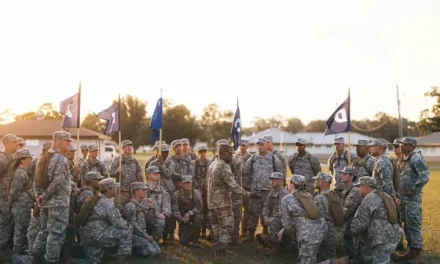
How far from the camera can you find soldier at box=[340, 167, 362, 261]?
8516 millimetres

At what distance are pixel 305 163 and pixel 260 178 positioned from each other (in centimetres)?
125

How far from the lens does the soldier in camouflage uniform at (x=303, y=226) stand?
799 centimetres

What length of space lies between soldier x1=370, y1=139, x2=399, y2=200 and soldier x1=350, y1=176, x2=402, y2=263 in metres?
0.93

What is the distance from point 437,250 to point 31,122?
147 feet

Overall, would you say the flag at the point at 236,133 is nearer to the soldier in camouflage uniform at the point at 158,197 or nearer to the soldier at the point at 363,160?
the soldier in camouflage uniform at the point at 158,197

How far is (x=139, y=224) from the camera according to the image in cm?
934

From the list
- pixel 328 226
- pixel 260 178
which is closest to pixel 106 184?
pixel 260 178

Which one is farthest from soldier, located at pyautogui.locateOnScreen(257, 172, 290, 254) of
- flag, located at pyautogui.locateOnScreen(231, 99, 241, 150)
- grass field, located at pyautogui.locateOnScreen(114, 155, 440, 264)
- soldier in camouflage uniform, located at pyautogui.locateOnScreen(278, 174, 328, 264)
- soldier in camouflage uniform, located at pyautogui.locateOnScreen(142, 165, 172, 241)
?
flag, located at pyautogui.locateOnScreen(231, 99, 241, 150)

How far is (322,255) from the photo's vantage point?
8.48 metres

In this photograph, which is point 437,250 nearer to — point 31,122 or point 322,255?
point 322,255

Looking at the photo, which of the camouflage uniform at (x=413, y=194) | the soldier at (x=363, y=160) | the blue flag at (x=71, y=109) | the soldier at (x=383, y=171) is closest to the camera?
the soldier at (x=383, y=171)

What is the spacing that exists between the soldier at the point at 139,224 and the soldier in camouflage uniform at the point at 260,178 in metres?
2.54

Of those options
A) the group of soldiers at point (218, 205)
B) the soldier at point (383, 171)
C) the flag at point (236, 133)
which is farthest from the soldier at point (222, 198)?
the soldier at point (383, 171)

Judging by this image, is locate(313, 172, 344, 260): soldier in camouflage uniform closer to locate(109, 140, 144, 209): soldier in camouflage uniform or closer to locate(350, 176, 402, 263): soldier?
locate(350, 176, 402, 263): soldier
